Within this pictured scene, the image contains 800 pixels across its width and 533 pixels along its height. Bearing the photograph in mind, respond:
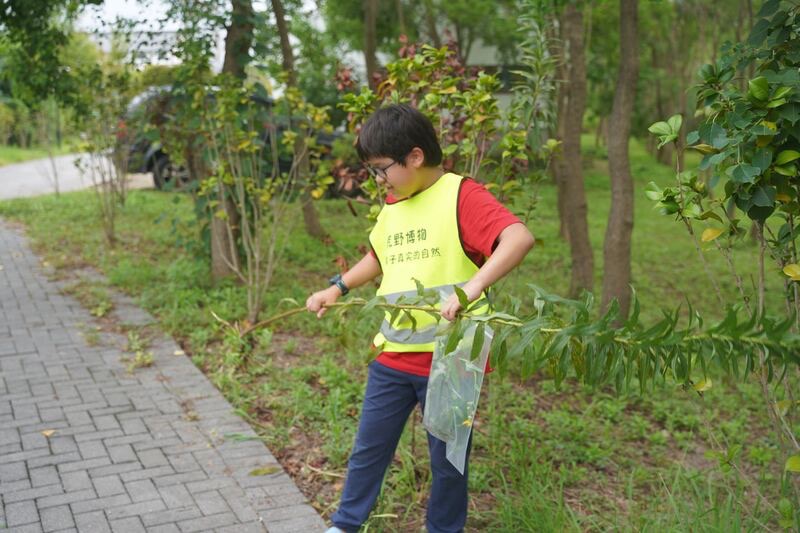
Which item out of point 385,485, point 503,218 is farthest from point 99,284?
point 503,218

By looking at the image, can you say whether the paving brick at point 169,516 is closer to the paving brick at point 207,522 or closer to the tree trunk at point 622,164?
the paving brick at point 207,522

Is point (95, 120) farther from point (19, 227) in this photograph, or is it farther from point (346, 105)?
point (346, 105)

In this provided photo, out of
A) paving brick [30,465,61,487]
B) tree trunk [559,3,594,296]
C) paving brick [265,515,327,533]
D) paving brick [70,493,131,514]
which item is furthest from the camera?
tree trunk [559,3,594,296]

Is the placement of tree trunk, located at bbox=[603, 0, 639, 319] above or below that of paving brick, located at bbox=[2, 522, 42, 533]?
above

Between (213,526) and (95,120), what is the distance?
8.15 meters

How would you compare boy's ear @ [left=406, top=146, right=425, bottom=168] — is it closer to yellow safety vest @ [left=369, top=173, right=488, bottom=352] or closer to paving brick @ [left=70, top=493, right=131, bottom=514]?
yellow safety vest @ [left=369, top=173, right=488, bottom=352]

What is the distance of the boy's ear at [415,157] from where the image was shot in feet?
9.85

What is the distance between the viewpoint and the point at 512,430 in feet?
15.2

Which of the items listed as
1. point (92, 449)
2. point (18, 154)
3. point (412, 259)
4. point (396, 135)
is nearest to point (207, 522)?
point (92, 449)

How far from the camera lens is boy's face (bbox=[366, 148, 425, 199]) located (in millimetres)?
3012

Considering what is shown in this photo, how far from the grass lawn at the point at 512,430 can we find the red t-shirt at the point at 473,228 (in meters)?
0.14

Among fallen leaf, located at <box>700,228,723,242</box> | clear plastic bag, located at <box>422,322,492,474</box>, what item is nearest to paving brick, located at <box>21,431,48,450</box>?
clear plastic bag, located at <box>422,322,492,474</box>

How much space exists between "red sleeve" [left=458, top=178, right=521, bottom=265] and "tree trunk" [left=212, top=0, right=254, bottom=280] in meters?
4.17

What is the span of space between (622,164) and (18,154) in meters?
24.8
